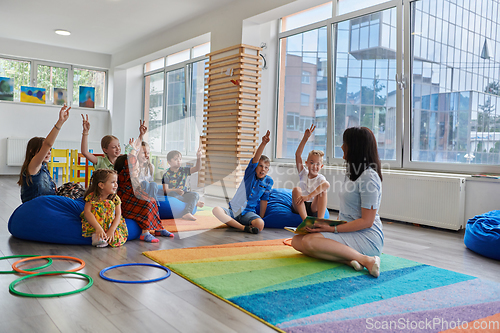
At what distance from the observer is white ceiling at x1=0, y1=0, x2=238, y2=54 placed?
6180 millimetres

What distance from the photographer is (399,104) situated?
477 cm

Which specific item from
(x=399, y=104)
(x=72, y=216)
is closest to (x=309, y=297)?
(x=72, y=216)

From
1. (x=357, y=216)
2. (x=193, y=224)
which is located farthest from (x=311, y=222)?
(x=193, y=224)

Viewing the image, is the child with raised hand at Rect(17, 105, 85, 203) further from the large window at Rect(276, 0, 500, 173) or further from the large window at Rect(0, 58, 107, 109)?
the large window at Rect(0, 58, 107, 109)

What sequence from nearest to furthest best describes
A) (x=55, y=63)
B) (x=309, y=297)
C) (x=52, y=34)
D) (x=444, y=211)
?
(x=309, y=297), (x=444, y=211), (x=52, y=34), (x=55, y=63)

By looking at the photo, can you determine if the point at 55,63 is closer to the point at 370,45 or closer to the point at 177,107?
the point at 177,107

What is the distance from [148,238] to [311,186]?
1.58 m

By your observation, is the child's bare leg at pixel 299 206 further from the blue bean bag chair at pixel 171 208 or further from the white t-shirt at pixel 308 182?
the blue bean bag chair at pixel 171 208

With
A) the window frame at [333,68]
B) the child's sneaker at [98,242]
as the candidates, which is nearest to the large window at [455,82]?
the window frame at [333,68]

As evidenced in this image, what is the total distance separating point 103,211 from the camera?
287 cm

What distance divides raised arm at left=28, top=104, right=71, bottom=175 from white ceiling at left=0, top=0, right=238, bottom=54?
380 cm

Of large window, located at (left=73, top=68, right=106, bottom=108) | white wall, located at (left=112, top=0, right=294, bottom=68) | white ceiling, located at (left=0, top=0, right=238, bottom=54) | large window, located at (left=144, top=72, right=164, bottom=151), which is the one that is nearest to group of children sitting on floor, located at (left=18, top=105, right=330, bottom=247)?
white wall, located at (left=112, top=0, right=294, bottom=68)

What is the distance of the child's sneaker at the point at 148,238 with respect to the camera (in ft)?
10.1

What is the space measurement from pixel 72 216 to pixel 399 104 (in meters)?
3.77
